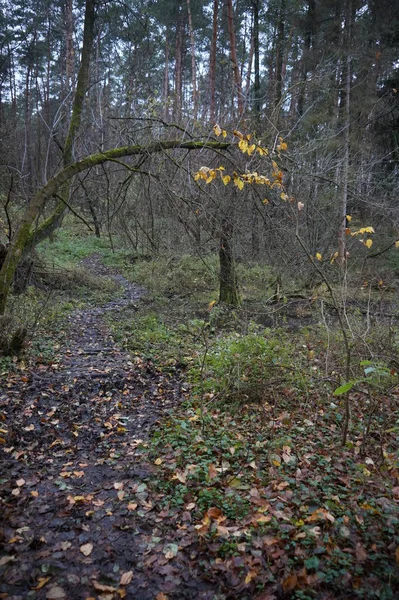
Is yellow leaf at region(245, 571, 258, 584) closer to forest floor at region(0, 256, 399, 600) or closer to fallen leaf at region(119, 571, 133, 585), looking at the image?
forest floor at region(0, 256, 399, 600)

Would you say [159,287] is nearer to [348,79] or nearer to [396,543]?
[348,79]

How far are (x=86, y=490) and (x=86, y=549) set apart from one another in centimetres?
77

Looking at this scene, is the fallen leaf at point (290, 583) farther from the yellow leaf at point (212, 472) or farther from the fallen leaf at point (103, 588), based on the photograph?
the yellow leaf at point (212, 472)

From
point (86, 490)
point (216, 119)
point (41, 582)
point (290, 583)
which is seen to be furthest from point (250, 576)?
point (216, 119)

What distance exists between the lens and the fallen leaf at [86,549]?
2.92 meters

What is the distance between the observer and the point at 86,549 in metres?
2.96

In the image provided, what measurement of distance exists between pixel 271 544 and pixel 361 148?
12.7m

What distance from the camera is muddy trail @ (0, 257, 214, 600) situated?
2668 millimetres

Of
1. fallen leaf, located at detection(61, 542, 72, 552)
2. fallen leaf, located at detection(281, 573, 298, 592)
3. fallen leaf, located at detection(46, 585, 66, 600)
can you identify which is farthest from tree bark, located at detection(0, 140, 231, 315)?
fallen leaf, located at detection(281, 573, 298, 592)

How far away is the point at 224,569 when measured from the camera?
2.69 metres

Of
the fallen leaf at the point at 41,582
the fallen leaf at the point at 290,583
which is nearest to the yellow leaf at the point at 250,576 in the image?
the fallen leaf at the point at 290,583

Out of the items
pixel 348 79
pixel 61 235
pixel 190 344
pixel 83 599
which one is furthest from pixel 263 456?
pixel 61 235

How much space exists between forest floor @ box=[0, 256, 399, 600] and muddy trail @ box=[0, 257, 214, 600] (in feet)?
0.04

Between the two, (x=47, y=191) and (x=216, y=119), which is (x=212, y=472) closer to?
(x=47, y=191)
